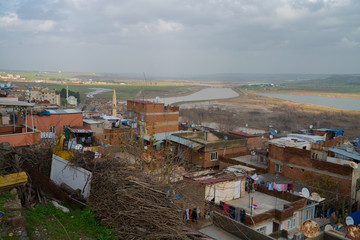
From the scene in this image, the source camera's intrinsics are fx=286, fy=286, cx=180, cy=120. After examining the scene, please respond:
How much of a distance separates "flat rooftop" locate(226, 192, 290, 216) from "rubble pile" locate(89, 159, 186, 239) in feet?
16.3

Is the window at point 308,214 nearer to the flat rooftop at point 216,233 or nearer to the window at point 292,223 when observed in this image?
the window at point 292,223

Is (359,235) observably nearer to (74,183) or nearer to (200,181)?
(200,181)

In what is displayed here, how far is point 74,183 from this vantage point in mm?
8227

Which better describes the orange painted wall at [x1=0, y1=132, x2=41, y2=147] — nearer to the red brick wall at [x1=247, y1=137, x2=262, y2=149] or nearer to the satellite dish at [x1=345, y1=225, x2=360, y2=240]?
the satellite dish at [x1=345, y1=225, x2=360, y2=240]

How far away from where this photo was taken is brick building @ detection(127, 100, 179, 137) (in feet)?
83.2

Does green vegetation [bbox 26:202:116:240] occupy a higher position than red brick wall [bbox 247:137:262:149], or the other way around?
green vegetation [bbox 26:202:116:240]

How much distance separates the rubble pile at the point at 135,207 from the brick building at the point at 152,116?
17468 mm

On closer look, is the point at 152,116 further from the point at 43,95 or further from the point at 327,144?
the point at 43,95

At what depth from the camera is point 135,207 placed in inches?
233

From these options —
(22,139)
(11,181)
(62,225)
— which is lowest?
(62,225)

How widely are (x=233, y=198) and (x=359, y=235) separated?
4.41 m

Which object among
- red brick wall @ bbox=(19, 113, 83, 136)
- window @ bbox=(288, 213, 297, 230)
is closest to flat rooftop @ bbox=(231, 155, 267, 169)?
window @ bbox=(288, 213, 297, 230)

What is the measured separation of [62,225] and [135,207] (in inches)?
58.3

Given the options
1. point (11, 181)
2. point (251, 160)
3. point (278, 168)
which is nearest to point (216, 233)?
point (11, 181)
